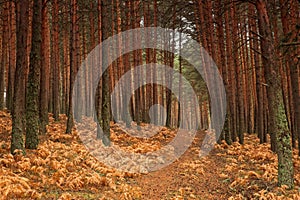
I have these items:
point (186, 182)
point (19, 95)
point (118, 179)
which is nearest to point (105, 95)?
point (19, 95)

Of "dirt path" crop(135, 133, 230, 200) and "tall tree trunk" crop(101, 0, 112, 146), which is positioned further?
"tall tree trunk" crop(101, 0, 112, 146)

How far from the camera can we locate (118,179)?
8.22 m

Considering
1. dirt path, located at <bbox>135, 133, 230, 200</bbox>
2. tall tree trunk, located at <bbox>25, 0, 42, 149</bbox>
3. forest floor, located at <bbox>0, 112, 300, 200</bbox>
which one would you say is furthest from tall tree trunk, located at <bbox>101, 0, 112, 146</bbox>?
dirt path, located at <bbox>135, 133, 230, 200</bbox>

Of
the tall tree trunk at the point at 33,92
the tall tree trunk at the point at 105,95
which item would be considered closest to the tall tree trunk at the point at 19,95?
the tall tree trunk at the point at 33,92

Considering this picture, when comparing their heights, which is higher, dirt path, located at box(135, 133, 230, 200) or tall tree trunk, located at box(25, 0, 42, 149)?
tall tree trunk, located at box(25, 0, 42, 149)

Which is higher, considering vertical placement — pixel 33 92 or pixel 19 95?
pixel 33 92

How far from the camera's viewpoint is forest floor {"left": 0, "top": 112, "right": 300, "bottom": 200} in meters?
6.33

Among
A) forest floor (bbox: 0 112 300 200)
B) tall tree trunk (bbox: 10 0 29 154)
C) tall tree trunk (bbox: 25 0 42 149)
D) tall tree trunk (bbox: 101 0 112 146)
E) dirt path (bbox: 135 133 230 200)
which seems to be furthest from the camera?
tall tree trunk (bbox: 101 0 112 146)

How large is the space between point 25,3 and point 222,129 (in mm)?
11458

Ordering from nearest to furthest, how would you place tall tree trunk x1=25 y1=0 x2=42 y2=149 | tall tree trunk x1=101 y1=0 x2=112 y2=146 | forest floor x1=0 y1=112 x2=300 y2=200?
forest floor x1=0 y1=112 x2=300 y2=200 < tall tree trunk x1=25 y1=0 x2=42 y2=149 < tall tree trunk x1=101 y1=0 x2=112 y2=146

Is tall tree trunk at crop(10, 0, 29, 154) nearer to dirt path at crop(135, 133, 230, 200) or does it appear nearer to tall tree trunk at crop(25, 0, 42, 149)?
tall tree trunk at crop(25, 0, 42, 149)

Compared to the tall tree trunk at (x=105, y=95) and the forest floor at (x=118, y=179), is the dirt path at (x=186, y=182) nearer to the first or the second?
the forest floor at (x=118, y=179)

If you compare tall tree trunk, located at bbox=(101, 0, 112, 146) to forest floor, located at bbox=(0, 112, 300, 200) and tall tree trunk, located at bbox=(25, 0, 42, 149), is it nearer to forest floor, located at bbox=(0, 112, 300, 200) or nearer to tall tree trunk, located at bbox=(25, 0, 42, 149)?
forest floor, located at bbox=(0, 112, 300, 200)

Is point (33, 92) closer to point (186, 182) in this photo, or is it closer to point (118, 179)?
point (118, 179)
